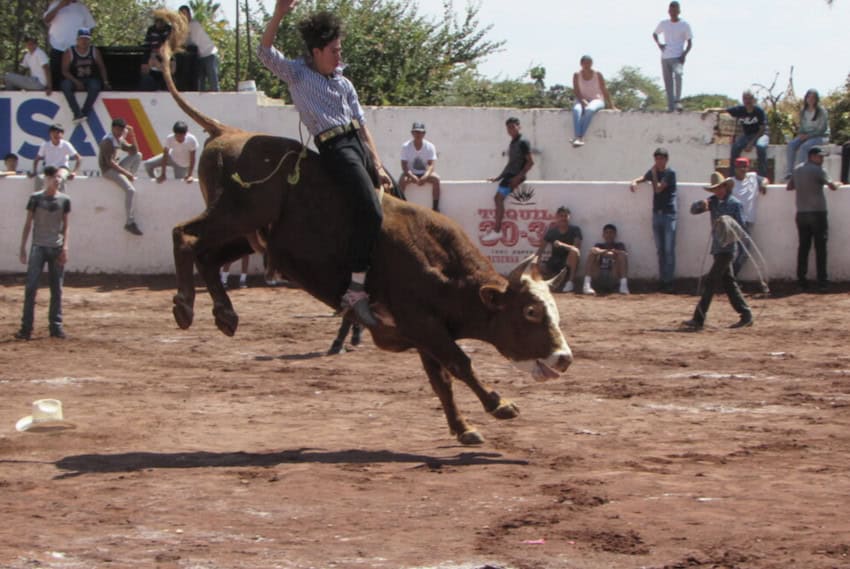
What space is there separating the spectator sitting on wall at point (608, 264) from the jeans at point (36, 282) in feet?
26.2

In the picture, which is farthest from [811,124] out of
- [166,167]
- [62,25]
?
[62,25]

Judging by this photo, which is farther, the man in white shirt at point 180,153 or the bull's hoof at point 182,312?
the man in white shirt at point 180,153

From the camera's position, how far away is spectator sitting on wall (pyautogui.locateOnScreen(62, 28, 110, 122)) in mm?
22609

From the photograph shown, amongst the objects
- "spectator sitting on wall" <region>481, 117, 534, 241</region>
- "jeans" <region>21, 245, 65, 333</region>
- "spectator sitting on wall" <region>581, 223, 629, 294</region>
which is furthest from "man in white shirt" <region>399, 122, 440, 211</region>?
"jeans" <region>21, 245, 65, 333</region>

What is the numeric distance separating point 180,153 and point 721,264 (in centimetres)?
943

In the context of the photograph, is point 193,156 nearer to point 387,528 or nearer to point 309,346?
point 309,346

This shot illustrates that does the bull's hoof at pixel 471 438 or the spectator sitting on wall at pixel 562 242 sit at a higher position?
the spectator sitting on wall at pixel 562 242

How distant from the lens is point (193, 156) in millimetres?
20781

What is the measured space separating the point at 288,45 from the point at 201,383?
931 inches

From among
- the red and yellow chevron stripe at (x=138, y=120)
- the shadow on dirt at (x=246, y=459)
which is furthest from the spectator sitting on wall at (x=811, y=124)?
the shadow on dirt at (x=246, y=459)

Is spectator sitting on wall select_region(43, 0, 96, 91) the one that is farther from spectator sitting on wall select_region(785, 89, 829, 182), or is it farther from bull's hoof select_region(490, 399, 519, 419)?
bull's hoof select_region(490, 399, 519, 419)

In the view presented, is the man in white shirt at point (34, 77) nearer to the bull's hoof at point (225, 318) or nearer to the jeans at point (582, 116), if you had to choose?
the jeans at point (582, 116)

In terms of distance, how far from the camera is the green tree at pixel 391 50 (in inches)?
1297

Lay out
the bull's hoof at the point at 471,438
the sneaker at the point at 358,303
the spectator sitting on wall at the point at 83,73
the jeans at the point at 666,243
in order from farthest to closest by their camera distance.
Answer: the spectator sitting on wall at the point at 83,73, the jeans at the point at 666,243, the bull's hoof at the point at 471,438, the sneaker at the point at 358,303
